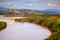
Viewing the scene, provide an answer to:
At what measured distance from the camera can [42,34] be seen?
3.00 meters

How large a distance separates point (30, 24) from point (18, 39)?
40 cm

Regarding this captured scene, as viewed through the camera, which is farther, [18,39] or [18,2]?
[18,2]

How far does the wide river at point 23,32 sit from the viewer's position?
2.97m

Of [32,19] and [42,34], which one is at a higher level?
[32,19]

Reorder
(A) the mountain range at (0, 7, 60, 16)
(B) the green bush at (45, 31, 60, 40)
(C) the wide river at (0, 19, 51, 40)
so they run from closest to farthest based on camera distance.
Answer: (B) the green bush at (45, 31, 60, 40) → (C) the wide river at (0, 19, 51, 40) → (A) the mountain range at (0, 7, 60, 16)

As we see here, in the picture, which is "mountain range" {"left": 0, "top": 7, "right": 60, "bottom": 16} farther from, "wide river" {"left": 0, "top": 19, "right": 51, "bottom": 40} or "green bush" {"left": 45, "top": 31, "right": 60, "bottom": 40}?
"green bush" {"left": 45, "top": 31, "right": 60, "bottom": 40}

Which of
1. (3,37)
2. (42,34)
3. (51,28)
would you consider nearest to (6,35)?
(3,37)

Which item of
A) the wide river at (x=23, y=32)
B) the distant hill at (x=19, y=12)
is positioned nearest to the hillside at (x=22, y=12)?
the distant hill at (x=19, y=12)

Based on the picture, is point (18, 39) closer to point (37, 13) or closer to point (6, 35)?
point (6, 35)

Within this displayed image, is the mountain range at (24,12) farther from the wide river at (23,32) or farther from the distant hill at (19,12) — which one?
the wide river at (23,32)

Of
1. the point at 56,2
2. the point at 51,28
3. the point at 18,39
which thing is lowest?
the point at 18,39

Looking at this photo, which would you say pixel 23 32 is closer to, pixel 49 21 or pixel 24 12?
pixel 24 12

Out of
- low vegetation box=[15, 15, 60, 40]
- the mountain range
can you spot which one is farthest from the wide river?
the mountain range

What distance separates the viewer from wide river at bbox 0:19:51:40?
2975 millimetres
